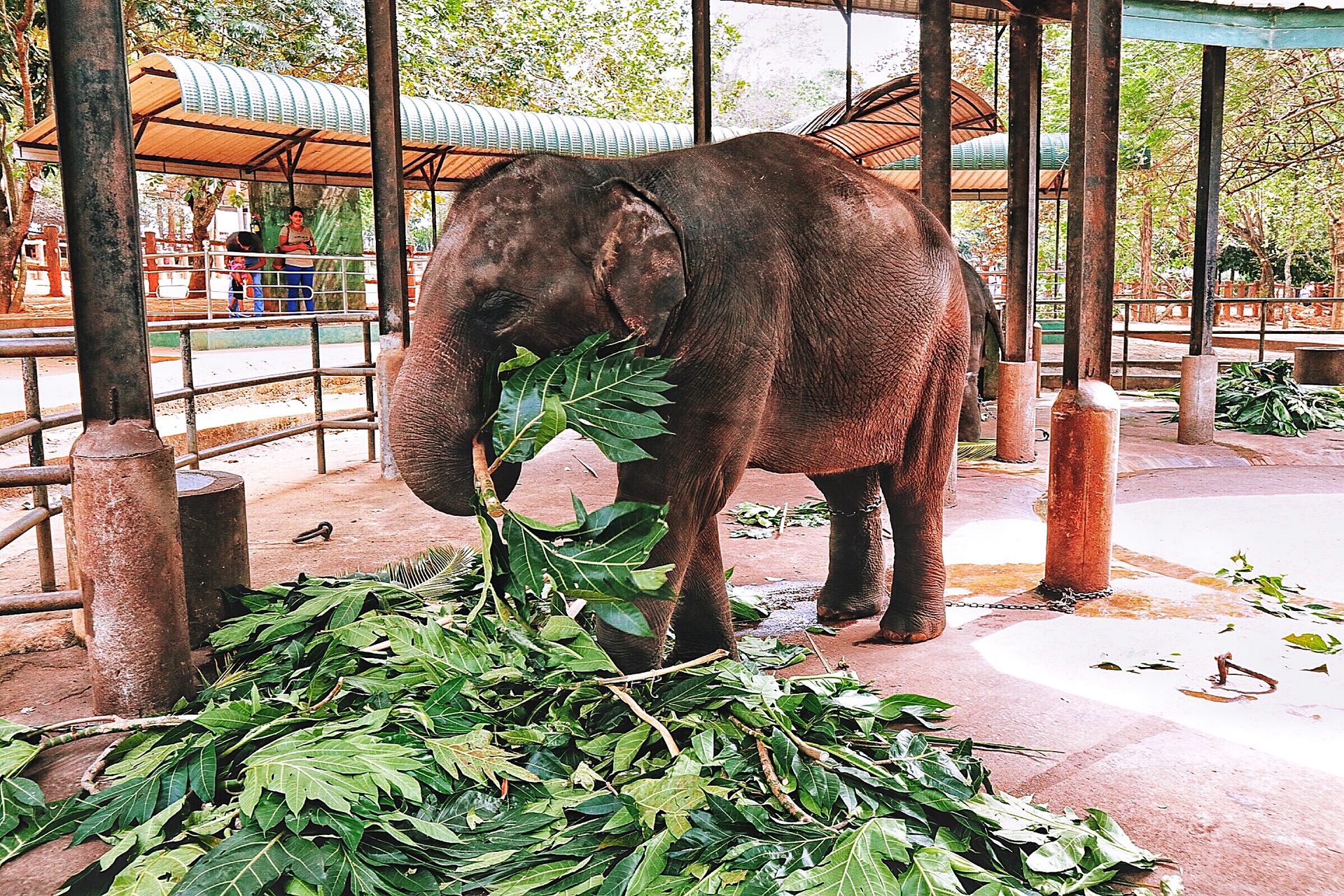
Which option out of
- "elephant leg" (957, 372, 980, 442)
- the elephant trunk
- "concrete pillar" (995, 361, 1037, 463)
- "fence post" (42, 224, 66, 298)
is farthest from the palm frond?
"fence post" (42, 224, 66, 298)

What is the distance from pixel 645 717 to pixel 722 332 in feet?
4.47

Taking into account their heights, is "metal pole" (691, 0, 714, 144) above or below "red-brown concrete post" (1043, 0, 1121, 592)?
above

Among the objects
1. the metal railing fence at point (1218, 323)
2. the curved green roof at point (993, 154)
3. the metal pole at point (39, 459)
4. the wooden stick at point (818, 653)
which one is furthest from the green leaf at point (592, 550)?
the curved green roof at point (993, 154)

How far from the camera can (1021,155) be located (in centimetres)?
962

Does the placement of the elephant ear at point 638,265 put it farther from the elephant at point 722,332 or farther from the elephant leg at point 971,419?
the elephant leg at point 971,419

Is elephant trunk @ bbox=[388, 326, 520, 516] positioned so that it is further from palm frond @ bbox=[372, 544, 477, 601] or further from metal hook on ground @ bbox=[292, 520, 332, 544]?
metal hook on ground @ bbox=[292, 520, 332, 544]

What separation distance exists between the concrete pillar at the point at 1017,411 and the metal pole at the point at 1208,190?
1709 millimetres

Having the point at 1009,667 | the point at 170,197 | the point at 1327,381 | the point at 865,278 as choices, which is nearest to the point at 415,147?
the point at 865,278

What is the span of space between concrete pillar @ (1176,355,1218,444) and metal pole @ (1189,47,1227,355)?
0.25 m

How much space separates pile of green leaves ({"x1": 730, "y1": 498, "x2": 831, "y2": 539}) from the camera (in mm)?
6738

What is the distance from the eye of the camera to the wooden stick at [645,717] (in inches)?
114

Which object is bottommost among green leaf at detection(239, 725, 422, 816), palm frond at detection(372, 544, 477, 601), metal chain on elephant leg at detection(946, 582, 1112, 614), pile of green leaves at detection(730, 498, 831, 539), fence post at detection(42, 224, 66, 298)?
metal chain on elephant leg at detection(946, 582, 1112, 614)

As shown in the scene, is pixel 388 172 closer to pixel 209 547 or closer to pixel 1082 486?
pixel 209 547

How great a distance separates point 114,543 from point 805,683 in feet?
7.32
